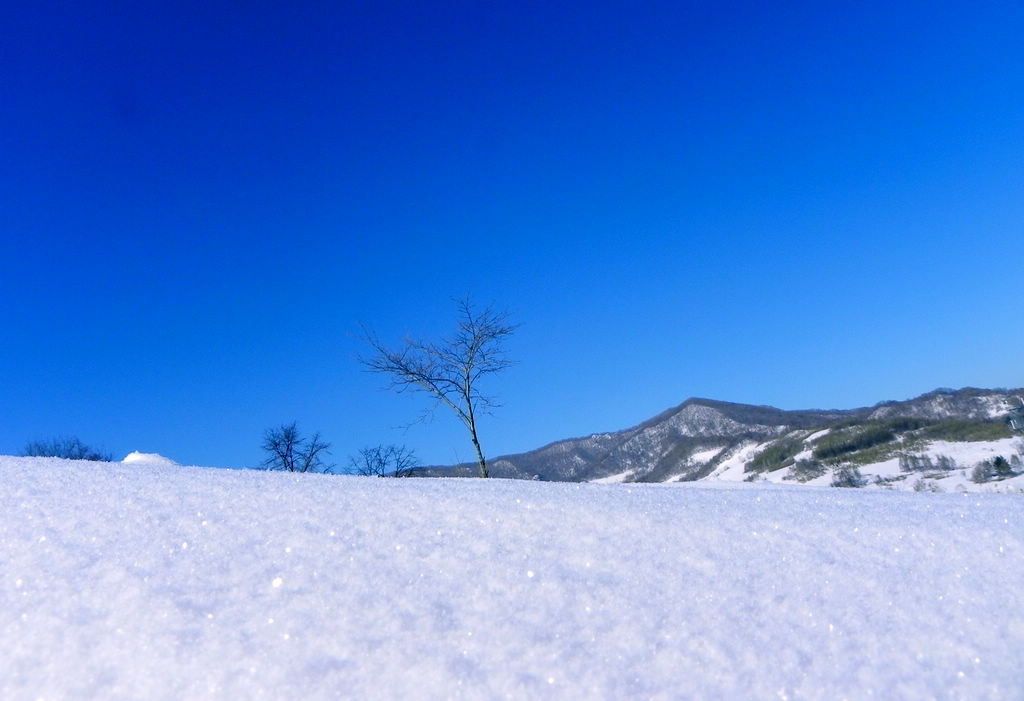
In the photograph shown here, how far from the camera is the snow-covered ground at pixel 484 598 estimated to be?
104 inches

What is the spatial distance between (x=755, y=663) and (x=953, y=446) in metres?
144

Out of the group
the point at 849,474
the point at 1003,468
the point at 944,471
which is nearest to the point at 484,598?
the point at 1003,468

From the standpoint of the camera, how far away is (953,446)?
124m

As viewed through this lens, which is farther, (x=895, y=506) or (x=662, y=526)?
(x=895, y=506)

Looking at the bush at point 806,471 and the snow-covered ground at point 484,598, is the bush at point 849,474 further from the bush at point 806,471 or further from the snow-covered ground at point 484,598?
the snow-covered ground at point 484,598

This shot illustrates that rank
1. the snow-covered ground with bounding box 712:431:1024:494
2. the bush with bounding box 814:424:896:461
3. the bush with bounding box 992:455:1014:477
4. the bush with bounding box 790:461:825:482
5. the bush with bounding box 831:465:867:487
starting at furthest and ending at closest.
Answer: the bush with bounding box 814:424:896:461, the bush with bounding box 790:461:825:482, the bush with bounding box 831:465:867:487, the snow-covered ground with bounding box 712:431:1024:494, the bush with bounding box 992:455:1014:477

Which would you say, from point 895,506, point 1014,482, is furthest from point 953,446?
point 895,506

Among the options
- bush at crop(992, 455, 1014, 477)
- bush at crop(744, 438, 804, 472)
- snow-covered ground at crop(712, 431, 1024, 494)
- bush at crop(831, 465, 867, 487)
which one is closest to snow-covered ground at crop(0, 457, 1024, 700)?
snow-covered ground at crop(712, 431, 1024, 494)

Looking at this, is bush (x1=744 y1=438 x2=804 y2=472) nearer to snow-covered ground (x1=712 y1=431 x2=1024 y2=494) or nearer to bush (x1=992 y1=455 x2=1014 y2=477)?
snow-covered ground (x1=712 y1=431 x2=1024 y2=494)

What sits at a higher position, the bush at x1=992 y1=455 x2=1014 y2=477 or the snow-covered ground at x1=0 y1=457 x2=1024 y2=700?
the snow-covered ground at x1=0 y1=457 x2=1024 y2=700

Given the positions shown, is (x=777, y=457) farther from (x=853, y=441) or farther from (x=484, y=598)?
(x=484, y=598)

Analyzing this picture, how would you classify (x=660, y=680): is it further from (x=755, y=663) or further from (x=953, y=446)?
(x=953, y=446)

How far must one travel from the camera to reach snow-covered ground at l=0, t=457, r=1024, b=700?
8.69ft

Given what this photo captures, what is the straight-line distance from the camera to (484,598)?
3166mm
